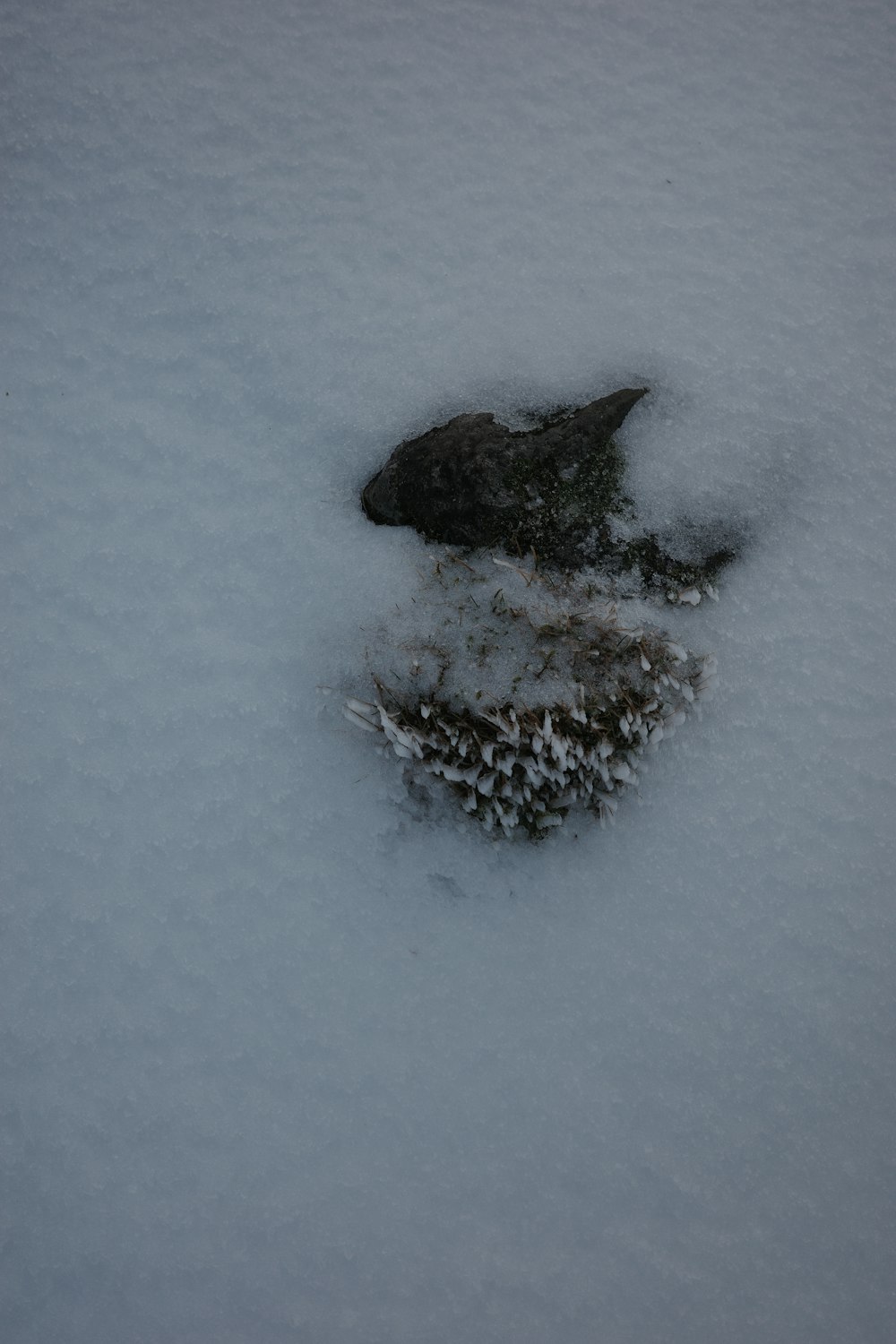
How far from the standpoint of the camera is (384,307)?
341cm

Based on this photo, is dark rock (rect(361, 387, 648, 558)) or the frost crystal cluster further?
dark rock (rect(361, 387, 648, 558))

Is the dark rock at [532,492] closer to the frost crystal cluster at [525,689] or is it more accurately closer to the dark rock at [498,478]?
the dark rock at [498,478]

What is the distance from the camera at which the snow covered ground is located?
3053 mm

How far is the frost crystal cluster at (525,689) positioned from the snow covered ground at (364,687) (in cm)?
17

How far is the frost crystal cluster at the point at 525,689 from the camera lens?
9.92ft

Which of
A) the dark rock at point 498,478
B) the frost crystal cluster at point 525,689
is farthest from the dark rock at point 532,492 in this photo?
the frost crystal cluster at point 525,689

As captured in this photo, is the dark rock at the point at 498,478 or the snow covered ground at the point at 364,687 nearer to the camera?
the snow covered ground at the point at 364,687

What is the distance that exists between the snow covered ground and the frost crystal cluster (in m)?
0.17

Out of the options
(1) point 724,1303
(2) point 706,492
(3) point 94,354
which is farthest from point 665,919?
(3) point 94,354

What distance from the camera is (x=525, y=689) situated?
10.2 ft

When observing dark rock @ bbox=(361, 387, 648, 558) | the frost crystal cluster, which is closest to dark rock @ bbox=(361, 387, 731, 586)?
dark rock @ bbox=(361, 387, 648, 558)

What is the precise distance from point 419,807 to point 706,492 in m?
1.84

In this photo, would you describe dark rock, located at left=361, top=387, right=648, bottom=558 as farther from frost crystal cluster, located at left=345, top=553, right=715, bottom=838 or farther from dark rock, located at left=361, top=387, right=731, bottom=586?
frost crystal cluster, located at left=345, top=553, right=715, bottom=838

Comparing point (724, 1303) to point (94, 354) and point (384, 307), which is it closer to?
point (384, 307)
